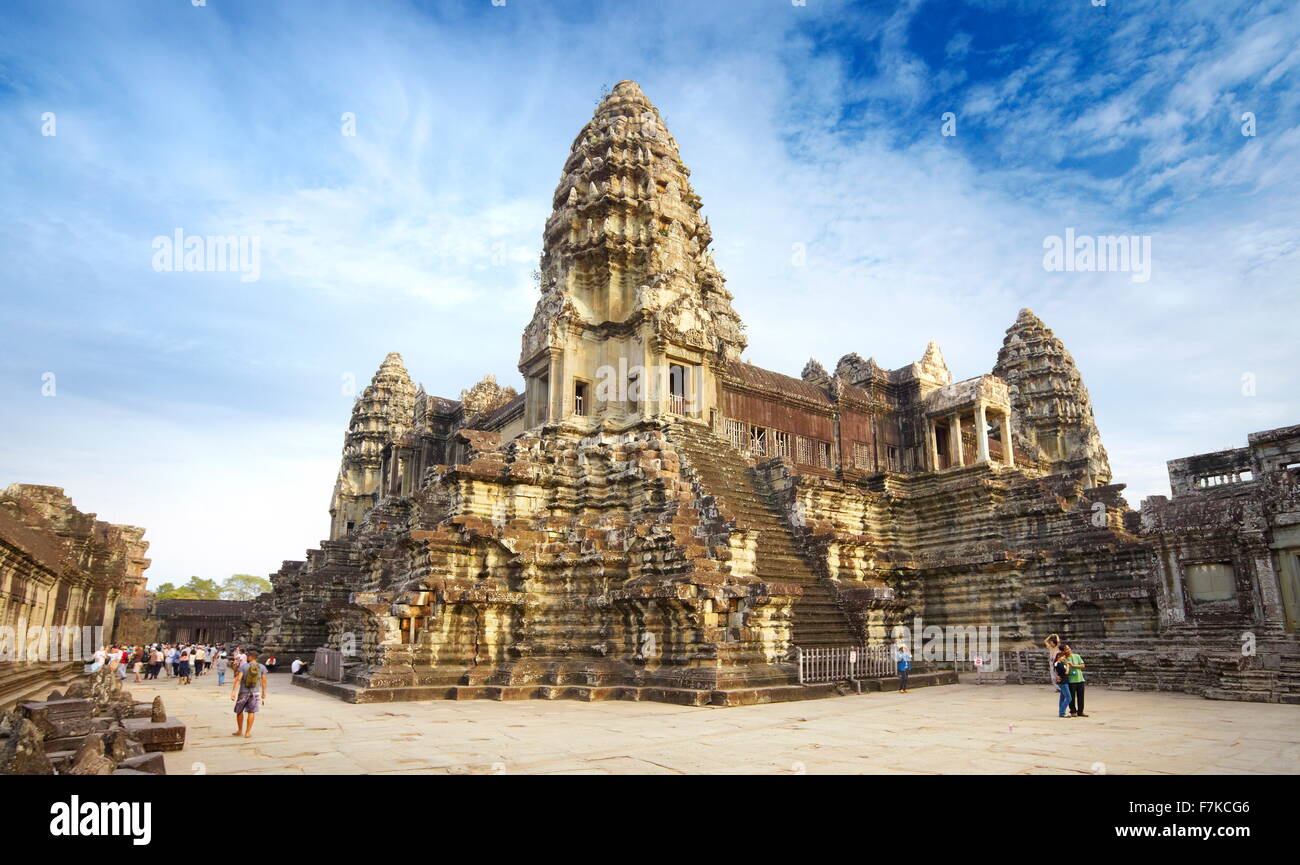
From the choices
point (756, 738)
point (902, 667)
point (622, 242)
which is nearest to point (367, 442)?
point (622, 242)

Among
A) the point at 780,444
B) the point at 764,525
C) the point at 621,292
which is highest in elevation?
the point at 621,292

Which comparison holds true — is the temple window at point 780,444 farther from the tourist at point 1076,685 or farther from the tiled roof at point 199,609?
the tiled roof at point 199,609

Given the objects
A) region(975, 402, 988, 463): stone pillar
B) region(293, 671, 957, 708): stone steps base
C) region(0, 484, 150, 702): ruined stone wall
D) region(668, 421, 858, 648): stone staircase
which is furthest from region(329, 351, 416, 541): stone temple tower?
region(975, 402, 988, 463): stone pillar

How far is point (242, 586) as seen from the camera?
4082 inches

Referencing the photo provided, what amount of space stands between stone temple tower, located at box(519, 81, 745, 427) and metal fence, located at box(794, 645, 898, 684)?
8.70m

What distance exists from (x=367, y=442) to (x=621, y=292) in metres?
29.0

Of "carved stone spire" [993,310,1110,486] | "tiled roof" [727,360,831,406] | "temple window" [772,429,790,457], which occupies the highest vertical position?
"carved stone spire" [993,310,1110,486]

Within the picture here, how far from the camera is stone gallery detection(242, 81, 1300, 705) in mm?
17344

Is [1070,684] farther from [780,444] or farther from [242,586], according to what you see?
[242,586]

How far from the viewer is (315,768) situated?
8398 millimetres

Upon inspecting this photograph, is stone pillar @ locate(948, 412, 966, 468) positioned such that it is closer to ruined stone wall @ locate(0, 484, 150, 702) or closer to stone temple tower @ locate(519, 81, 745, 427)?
stone temple tower @ locate(519, 81, 745, 427)

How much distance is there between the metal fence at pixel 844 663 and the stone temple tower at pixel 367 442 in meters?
35.2

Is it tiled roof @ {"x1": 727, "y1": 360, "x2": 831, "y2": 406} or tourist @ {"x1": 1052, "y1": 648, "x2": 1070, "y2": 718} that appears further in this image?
tiled roof @ {"x1": 727, "y1": 360, "x2": 831, "y2": 406}
